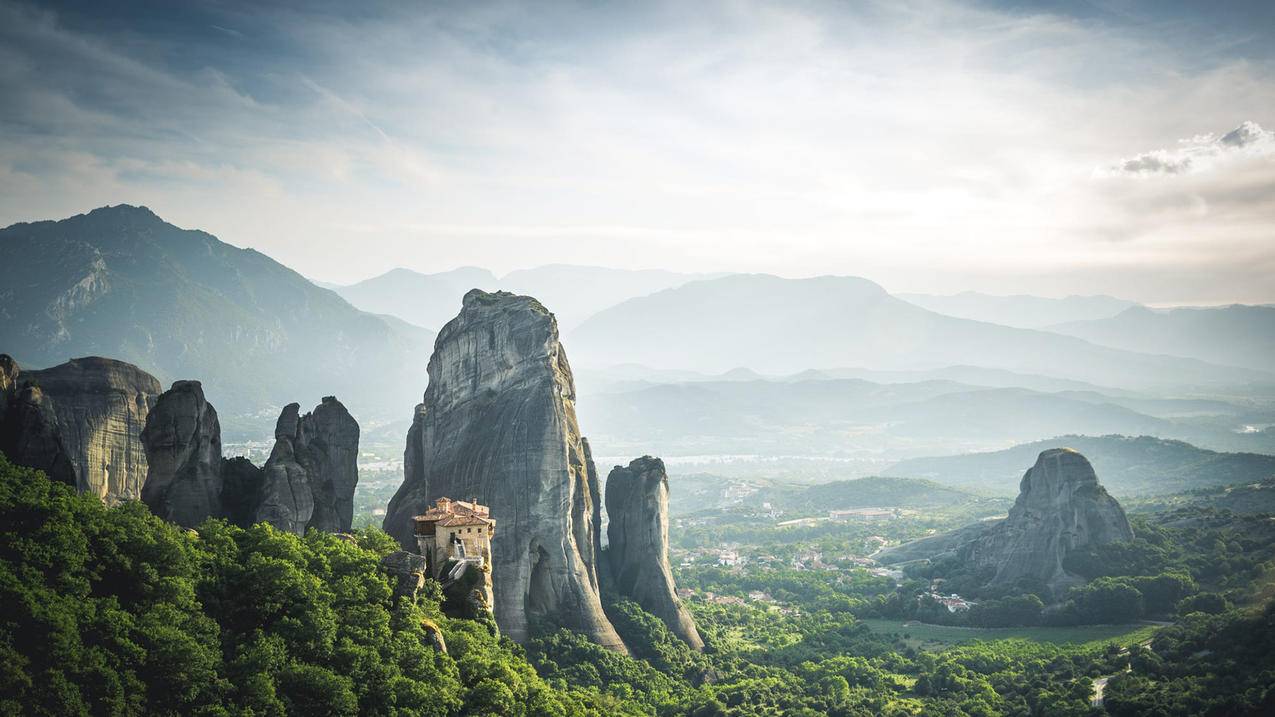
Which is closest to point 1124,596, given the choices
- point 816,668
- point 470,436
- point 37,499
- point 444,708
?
point 816,668

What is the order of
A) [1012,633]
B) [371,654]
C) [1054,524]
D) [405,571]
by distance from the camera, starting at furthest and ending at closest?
[1054,524] → [1012,633] → [405,571] → [371,654]

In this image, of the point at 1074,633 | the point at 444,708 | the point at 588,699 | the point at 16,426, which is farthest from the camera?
the point at 1074,633

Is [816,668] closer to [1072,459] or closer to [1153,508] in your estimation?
[1072,459]

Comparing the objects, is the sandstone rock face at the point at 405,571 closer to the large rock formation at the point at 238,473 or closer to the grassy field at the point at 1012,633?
the large rock formation at the point at 238,473

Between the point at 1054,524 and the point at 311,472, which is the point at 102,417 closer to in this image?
the point at 311,472

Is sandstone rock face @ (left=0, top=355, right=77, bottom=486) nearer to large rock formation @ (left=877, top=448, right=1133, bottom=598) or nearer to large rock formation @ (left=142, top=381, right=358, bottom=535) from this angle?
large rock formation @ (left=142, top=381, right=358, bottom=535)

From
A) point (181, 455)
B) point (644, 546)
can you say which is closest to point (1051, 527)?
point (644, 546)
